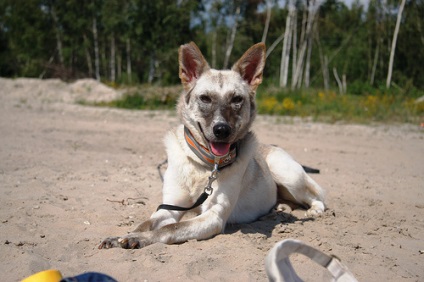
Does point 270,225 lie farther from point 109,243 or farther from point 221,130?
point 109,243

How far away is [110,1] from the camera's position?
2853cm

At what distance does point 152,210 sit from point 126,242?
1254 mm

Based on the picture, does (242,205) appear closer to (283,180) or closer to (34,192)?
(283,180)

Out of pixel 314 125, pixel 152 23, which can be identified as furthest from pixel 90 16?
pixel 314 125

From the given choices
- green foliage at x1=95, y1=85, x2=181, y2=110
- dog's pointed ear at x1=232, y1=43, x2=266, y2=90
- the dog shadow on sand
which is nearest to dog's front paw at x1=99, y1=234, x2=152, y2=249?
the dog shadow on sand

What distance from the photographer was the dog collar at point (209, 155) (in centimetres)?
379

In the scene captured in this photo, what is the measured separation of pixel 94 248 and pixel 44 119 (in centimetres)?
990

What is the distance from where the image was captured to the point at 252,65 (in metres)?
4.29

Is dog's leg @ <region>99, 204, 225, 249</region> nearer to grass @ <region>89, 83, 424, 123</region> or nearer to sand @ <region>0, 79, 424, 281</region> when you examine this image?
sand @ <region>0, 79, 424, 281</region>

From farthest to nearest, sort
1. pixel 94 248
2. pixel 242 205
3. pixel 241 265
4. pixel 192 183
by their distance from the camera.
A: pixel 242 205 → pixel 192 183 → pixel 94 248 → pixel 241 265

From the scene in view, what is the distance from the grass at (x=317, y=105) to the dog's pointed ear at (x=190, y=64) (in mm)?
9902

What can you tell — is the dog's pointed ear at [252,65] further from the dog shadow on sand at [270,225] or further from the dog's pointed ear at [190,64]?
the dog shadow on sand at [270,225]

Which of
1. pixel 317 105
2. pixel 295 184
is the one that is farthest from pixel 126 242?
Answer: pixel 317 105

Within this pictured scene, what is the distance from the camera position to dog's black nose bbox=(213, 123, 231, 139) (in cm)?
359
